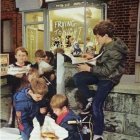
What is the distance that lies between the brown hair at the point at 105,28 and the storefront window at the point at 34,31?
0.41m

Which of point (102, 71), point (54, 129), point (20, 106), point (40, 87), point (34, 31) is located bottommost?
point (54, 129)

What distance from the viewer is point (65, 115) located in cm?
207

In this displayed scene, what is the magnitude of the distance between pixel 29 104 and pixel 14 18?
0.59m

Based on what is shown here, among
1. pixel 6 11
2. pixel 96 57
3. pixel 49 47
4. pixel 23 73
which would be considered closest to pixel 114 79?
pixel 96 57

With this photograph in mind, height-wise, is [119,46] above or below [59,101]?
above

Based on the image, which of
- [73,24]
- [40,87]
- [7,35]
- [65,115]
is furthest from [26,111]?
[73,24]

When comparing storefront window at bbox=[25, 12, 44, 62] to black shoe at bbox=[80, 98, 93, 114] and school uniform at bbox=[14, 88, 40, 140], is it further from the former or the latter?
black shoe at bbox=[80, 98, 93, 114]

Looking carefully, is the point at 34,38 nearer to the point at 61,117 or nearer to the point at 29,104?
the point at 29,104

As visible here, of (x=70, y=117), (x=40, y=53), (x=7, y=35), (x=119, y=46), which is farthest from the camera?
(x=7, y=35)

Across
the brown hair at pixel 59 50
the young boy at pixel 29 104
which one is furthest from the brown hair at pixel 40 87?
the brown hair at pixel 59 50

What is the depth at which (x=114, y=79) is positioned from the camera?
1.99 metres

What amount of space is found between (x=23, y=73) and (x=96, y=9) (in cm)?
67

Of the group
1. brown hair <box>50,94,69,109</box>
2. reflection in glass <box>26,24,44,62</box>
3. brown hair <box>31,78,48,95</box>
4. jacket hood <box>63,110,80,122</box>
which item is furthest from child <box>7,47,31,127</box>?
jacket hood <box>63,110,80,122</box>

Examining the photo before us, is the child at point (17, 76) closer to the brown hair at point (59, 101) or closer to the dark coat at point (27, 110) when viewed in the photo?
the dark coat at point (27, 110)
